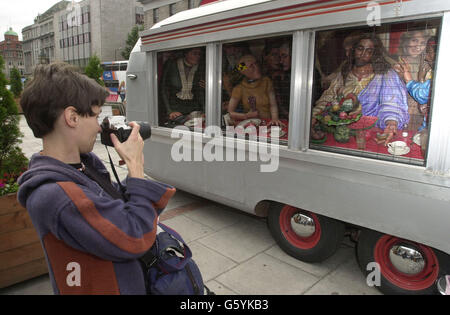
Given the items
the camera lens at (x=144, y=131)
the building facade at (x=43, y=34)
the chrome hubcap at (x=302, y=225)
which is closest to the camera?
the camera lens at (x=144, y=131)

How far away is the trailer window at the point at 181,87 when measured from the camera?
4117 millimetres

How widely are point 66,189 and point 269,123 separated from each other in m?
2.71

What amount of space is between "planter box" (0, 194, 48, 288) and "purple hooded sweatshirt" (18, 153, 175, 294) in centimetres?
196

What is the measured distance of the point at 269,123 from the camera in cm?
354

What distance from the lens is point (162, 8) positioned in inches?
1177

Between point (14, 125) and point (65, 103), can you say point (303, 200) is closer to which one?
point (65, 103)

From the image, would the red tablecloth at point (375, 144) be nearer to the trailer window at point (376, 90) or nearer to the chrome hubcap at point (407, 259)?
the trailer window at point (376, 90)

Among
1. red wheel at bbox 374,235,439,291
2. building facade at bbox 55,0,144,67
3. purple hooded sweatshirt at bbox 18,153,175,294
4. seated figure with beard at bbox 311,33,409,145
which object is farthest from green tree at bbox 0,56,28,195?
building facade at bbox 55,0,144,67

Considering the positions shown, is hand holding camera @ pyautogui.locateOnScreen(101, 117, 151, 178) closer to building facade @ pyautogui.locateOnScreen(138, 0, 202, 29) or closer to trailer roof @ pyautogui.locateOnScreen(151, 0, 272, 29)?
trailer roof @ pyautogui.locateOnScreen(151, 0, 272, 29)

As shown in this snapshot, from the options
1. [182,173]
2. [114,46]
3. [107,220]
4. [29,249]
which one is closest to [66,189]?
[107,220]

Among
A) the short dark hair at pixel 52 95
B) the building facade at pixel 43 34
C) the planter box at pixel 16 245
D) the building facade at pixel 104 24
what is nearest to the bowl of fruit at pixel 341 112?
the short dark hair at pixel 52 95

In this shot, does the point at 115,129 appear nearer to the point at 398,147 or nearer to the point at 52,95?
the point at 52,95

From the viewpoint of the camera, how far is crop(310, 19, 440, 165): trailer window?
7.87ft

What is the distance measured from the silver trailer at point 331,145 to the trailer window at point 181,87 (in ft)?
0.16
